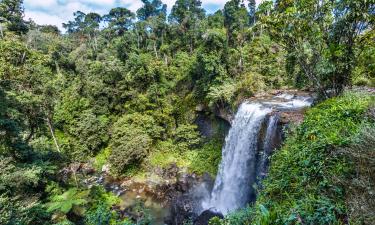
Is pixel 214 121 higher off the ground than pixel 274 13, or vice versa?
pixel 274 13

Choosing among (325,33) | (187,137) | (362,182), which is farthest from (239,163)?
(362,182)

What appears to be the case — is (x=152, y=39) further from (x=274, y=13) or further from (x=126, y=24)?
(x=274, y=13)

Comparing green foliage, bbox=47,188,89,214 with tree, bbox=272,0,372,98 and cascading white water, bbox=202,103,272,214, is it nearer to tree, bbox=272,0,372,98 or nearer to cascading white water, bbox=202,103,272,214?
cascading white water, bbox=202,103,272,214

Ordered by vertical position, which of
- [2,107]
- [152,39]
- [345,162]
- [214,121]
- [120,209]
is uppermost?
[152,39]

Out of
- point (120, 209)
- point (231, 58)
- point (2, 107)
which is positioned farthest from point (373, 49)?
point (120, 209)

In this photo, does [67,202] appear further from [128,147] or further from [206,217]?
[128,147]

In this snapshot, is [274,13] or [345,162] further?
[274,13]

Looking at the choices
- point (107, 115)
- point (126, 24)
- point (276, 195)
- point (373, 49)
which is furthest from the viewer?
point (126, 24)
